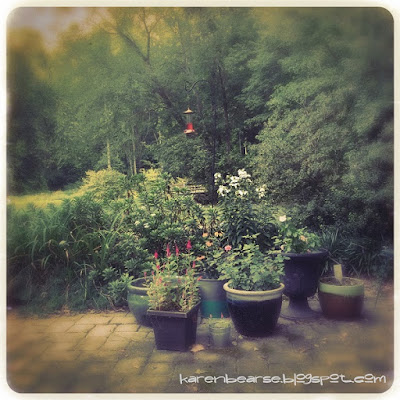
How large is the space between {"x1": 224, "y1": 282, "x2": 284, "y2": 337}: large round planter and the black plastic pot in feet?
1.27

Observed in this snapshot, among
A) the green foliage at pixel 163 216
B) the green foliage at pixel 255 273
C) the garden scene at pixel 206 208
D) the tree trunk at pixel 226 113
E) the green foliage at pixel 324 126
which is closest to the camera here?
the garden scene at pixel 206 208

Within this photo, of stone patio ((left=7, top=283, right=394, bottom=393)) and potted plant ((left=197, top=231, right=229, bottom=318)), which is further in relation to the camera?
potted plant ((left=197, top=231, right=229, bottom=318))

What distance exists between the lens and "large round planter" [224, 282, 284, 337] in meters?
3.13

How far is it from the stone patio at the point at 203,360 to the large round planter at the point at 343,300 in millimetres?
100

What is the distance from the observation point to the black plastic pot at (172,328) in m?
2.99

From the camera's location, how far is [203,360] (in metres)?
2.88

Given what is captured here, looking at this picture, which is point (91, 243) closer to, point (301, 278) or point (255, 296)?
point (255, 296)

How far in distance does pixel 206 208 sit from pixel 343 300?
182 centimetres

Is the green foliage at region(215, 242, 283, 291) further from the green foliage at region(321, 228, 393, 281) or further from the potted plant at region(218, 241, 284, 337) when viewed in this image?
the green foliage at region(321, 228, 393, 281)

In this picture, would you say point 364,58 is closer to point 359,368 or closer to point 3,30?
point 359,368

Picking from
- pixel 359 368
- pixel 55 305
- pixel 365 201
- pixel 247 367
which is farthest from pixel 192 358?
pixel 365 201

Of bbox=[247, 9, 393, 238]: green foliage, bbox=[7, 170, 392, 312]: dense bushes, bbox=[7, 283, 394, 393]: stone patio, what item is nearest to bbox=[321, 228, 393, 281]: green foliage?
bbox=[7, 170, 392, 312]: dense bushes

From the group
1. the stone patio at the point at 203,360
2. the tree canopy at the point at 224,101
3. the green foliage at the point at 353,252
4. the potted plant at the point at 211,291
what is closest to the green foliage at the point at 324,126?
the tree canopy at the point at 224,101

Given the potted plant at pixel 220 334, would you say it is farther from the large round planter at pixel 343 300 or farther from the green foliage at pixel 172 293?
the large round planter at pixel 343 300
